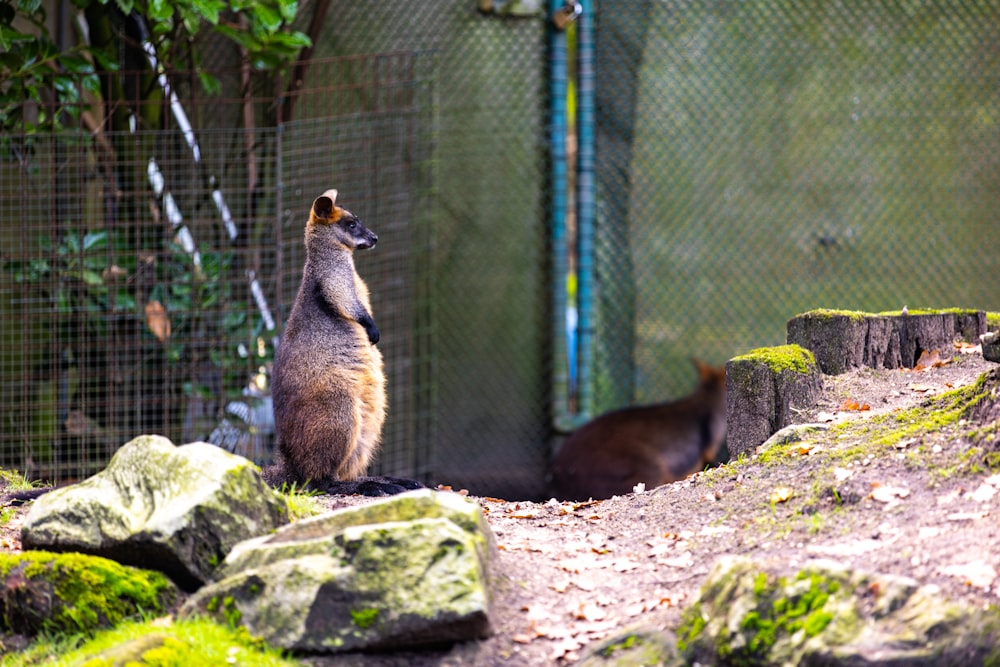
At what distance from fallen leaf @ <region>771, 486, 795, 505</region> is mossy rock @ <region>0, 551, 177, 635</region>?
258cm

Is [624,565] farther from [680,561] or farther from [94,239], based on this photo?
[94,239]

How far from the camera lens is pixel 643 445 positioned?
903 cm

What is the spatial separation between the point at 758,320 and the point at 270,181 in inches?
180

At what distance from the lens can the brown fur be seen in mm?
5672

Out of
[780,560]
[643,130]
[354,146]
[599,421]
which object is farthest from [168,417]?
[780,560]

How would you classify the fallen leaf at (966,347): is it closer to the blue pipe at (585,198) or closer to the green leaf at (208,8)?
the blue pipe at (585,198)

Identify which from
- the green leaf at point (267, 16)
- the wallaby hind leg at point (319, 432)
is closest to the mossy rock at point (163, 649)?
the wallaby hind leg at point (319, 432)

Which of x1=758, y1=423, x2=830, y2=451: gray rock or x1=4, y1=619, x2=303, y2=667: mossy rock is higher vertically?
x1=758, y1=423, x2=830, y2=451: gray rock

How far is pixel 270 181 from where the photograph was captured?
8.70 metres

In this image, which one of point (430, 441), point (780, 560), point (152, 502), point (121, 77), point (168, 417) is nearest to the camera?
point (780, 560)

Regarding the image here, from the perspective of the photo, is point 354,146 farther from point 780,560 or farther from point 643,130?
point 780,560

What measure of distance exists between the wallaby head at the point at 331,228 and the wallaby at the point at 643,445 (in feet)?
11.3

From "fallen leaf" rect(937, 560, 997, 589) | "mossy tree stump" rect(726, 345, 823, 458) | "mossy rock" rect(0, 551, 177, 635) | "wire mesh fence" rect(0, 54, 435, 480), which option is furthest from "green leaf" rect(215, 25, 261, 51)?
"fallen leaf" rect(937, 560, 997, 589)

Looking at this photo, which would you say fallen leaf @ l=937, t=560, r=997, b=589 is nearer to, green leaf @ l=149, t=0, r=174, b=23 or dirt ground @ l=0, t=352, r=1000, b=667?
dirt ground @ l=0, t=352, r=1000, b=667
